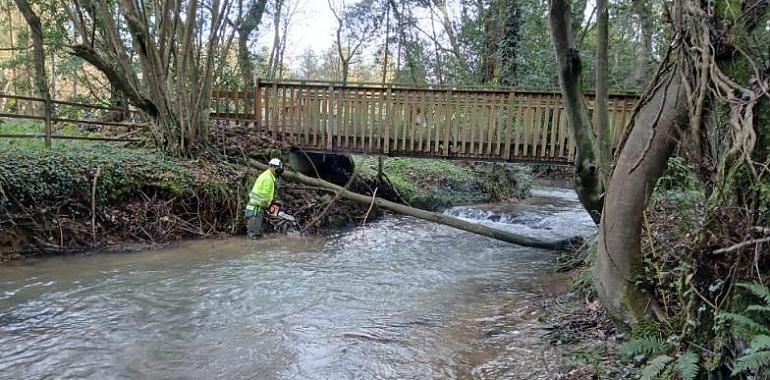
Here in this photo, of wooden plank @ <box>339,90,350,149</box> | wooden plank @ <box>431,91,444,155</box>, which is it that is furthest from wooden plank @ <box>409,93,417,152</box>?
wooden plank @ <box>339,90,350,149</box>

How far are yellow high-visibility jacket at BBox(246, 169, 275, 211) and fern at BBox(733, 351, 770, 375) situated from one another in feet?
25.1

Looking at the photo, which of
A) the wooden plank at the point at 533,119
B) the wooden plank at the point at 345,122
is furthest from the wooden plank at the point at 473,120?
the wooden plank at the point at 345,122

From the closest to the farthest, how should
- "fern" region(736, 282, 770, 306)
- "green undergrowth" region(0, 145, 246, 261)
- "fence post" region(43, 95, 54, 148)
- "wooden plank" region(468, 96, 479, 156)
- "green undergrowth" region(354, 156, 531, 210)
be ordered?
"fern" region(736, 282, 770, 306) → "green undergrowth" region(0, 145, 246, 261) → "fence post" region(43, 95, 54, 148) → "wooden plank" region(468, 96, 479, 156) → "green undergrowth" region(354, 156, 531, 210)

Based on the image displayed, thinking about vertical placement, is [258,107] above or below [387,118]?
above

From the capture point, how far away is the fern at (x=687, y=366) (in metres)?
2.71

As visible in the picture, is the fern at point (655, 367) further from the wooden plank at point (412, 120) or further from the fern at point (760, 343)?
the wooden plank at point (412, 120)

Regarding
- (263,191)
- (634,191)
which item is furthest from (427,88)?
(634,191)

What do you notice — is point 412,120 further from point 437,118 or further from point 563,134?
point 563,134

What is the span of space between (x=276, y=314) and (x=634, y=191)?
3604mm

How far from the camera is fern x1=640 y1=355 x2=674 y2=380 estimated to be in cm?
289

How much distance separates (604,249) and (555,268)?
132 inches

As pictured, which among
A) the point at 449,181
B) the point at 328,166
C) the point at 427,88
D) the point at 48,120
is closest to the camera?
the point at 48,120

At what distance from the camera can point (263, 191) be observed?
29.5 feet

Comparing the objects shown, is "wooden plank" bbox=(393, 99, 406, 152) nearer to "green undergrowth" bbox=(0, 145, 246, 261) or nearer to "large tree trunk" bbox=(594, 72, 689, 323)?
"green undergrowth" bbox=(0, 145, 246, 261)
